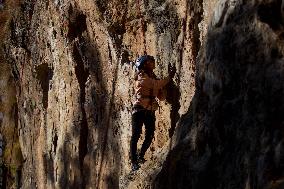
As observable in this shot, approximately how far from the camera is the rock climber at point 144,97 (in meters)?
7.82

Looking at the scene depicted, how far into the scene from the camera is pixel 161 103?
29.0 feet

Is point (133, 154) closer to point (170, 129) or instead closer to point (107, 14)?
point (170, 129)

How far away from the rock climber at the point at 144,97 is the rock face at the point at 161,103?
368mm

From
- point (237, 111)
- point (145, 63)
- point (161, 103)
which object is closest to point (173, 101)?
point (161, 103)

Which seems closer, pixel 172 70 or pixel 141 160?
pixel 141 160

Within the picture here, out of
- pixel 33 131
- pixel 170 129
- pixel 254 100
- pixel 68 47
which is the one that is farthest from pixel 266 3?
pixel 33 131

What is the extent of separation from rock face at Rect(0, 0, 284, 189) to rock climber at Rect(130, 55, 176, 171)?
14.5 inches

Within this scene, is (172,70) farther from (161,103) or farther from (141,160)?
(141,160)

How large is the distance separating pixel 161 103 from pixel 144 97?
3.33 feet

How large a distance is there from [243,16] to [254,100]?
877 millimetres

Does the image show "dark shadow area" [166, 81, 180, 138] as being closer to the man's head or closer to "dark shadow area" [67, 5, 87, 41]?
the man's head

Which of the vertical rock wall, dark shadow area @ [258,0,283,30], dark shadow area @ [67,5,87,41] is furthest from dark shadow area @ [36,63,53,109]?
dark shadow area @ [258,0,283,30]

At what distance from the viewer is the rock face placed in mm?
4891

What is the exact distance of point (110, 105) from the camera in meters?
→ 10.5
